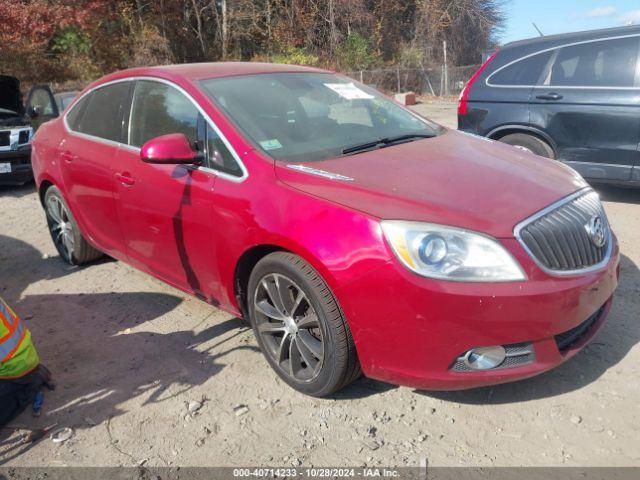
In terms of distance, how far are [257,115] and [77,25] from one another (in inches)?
806

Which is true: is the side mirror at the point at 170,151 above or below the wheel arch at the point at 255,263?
above

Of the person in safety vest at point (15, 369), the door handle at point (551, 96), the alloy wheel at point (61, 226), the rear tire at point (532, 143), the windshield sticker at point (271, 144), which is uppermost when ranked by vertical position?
the door handle at point (551, 96)

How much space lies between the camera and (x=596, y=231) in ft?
9.40

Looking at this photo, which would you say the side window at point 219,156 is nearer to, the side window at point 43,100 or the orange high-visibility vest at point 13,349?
the orange high-visibility vest at point 13,349

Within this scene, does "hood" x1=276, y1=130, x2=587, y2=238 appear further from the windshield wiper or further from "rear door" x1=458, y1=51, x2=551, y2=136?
"rear door" x1=458, y1=51, x2=551, y2=136

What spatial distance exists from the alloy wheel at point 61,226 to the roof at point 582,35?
16.1 ft

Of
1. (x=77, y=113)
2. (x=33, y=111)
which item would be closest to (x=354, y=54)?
(x=33, y=111)

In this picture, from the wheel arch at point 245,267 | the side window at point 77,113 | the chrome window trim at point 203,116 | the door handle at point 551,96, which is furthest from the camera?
the door handle at point 551,96

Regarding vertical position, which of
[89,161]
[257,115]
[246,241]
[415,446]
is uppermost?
[257,115]

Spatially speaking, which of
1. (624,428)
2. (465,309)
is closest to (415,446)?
(465,309)

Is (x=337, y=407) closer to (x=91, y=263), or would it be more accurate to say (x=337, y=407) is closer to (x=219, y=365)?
(x=219, y=365)

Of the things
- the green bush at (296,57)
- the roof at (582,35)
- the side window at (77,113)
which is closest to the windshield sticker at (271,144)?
the side window at (77,113)

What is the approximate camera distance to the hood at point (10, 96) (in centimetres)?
899

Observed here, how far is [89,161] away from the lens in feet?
13.9
